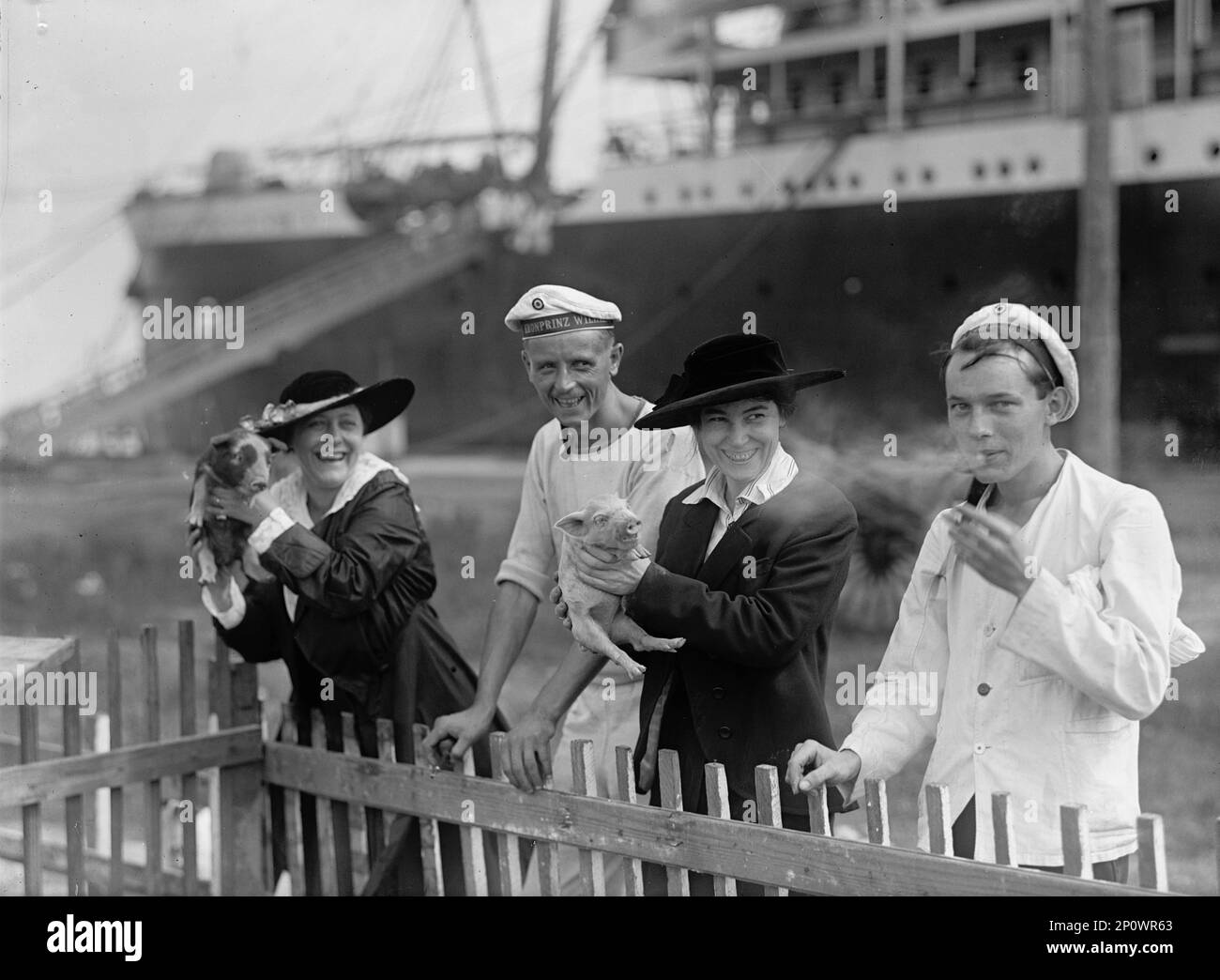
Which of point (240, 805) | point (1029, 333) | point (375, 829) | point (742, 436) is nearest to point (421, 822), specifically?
point (375, 829)

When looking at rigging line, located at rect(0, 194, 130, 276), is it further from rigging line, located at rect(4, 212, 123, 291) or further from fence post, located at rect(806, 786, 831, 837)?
fence post, located at rect(806, 786, 831, 837)

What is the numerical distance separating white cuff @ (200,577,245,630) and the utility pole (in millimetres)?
2667

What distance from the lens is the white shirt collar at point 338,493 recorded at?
11.9 ft

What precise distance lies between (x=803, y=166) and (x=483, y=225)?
1.35 metres

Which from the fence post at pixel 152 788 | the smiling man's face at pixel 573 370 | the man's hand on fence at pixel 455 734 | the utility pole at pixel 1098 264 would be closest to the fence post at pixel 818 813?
the man's hand on fence at pixel 455 734

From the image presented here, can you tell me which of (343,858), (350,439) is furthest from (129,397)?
(343,858)

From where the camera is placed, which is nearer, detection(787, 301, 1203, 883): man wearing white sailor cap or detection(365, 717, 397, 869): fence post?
detection(787, 301, 1203, 883): man wearing white sailor cap

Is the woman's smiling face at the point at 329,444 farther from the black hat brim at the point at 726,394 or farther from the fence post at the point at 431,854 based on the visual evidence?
the black hat brim at the point at 726,394

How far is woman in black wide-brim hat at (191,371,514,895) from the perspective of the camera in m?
3.50

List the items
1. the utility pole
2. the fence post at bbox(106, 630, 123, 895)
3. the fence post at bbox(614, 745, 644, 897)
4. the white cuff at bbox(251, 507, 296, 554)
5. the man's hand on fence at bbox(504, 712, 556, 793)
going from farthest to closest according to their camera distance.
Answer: the utility pole
the fence post at bbox(106, 630, 123, 895)
the white cuff at bbox(251, 507, 296, 554)
the man's hand on fence at bbox(504, 712, 556, 793)
the fence post at bbox(614, 745, 644, 897)

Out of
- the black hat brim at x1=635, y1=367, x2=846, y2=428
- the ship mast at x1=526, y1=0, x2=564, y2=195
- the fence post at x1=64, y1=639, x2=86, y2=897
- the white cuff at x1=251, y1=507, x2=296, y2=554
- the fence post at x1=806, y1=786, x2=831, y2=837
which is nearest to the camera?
the fence post at x1=806, y1=786, x2=831, y2=837

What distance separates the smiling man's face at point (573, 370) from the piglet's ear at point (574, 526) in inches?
17.5

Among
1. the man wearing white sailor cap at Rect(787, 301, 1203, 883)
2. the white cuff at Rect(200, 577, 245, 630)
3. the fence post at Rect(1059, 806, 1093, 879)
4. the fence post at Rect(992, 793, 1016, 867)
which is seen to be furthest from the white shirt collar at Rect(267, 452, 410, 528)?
the fence post at Rect(1059, 806, 1093, 879)
